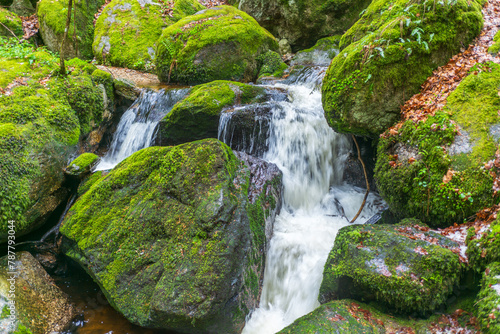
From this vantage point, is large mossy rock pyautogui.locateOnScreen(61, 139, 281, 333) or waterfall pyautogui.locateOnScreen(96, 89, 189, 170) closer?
large mossy rock pyautogui.locateOnScreen(61, 139, 281, 333)

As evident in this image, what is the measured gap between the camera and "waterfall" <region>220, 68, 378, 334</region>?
4078 millimetres

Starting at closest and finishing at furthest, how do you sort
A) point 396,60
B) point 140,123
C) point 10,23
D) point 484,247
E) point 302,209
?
point 484,247, point 396,60, point 302,209, point 140,123, point 10,23

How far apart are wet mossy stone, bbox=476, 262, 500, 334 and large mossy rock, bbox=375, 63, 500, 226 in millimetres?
1055

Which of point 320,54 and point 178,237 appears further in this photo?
point 320,54

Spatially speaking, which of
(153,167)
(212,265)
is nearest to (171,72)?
(153,167)

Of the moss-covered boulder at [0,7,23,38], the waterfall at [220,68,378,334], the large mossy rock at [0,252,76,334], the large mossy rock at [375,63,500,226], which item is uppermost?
the moss-covered boulder at [0,7,23,38]

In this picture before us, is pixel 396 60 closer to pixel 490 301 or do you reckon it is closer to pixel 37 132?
pixel 490 301

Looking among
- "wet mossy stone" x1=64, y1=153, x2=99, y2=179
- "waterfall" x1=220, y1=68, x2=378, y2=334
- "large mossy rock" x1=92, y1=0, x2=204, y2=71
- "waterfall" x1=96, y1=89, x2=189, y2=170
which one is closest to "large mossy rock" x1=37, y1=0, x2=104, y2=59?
"large mossy rock" x1=92, y1=0, x2=204, y2=71

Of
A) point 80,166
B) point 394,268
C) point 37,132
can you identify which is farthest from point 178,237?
point 37,132

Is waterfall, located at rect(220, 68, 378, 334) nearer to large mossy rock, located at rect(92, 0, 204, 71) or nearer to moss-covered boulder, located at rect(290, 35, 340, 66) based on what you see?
moss-covered boulder, located at rect(290, 35, 340, 66)

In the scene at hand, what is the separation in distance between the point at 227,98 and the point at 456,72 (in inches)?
167

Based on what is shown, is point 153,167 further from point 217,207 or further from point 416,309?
point 416,309

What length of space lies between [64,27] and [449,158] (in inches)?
532

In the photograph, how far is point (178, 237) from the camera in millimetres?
3846
